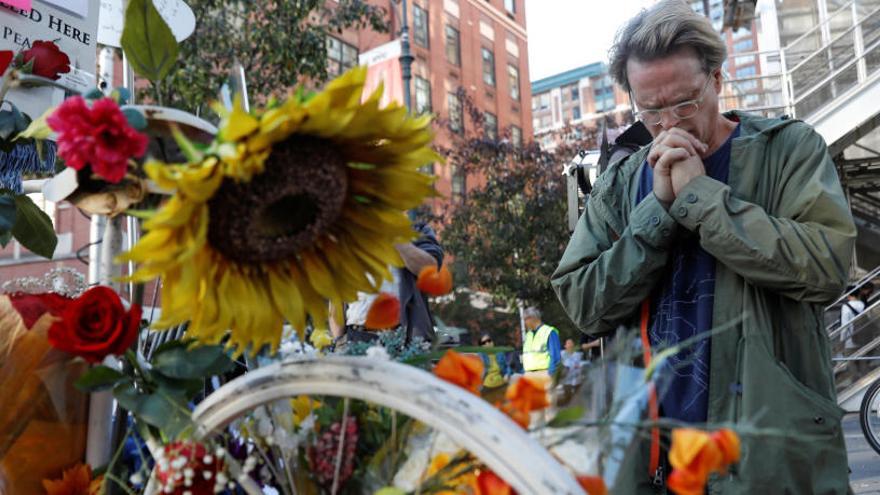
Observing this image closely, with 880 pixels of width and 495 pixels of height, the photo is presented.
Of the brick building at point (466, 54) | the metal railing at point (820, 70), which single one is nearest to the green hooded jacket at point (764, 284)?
the metal railing at point (820, 70)

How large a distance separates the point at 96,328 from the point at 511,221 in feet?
66.4

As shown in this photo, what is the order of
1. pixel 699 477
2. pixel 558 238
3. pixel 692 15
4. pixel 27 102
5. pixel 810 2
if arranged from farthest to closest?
1. pixel 558 238
2. pixel 810 2
3. pixel 692 15
4. pixel 27 102
5. pixel 699 477

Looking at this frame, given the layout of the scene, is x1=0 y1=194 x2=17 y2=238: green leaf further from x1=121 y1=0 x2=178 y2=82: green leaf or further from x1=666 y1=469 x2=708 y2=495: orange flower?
x1=666 y1=469 x2=708 y2=495: orange flower

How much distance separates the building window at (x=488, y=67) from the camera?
1468 inches

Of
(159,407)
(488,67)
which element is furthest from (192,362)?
(488,67)

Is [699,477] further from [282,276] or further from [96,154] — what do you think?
[96,154]

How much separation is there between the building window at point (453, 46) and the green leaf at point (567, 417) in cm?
3459

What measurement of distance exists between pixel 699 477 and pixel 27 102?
1659 millimetres

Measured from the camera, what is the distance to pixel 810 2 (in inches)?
674

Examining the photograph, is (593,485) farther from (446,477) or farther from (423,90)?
(423,90)

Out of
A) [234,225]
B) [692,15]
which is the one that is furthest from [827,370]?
[234,225]

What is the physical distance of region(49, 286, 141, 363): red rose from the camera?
1109 millimetres

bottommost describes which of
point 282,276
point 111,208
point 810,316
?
point 810,316

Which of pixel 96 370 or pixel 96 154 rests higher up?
pixel 96 154
